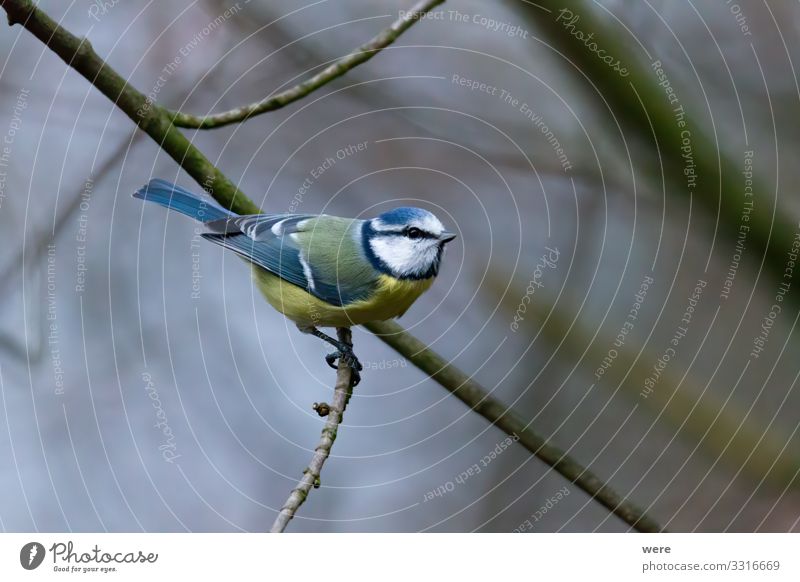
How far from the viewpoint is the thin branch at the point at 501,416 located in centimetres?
111

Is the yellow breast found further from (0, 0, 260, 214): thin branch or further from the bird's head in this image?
(0, 0, 260, 214): thin branch

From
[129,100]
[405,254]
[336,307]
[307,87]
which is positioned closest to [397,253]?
[405,254]

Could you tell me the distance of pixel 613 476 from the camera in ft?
4.33

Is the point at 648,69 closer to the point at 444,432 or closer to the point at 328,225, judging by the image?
the point at 328,225

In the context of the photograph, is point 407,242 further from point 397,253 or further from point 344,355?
point 344,355

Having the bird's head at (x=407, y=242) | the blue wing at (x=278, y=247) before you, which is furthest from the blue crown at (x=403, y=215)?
the blue wing at (x=278, y=247)

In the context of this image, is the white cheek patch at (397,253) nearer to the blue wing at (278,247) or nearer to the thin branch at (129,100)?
the blue wing at (278,247)

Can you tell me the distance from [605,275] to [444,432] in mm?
Answer: 398

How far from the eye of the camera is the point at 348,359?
1.18 meters

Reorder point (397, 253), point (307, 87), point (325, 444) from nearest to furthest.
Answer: point (325, 444) < point (307, 87) < point (397, 253)

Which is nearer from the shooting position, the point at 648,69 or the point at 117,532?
the point at 117,532

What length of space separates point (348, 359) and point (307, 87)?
404mm

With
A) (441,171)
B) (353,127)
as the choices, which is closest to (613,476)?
(441,171)

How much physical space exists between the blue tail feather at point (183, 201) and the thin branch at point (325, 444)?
27 cm
